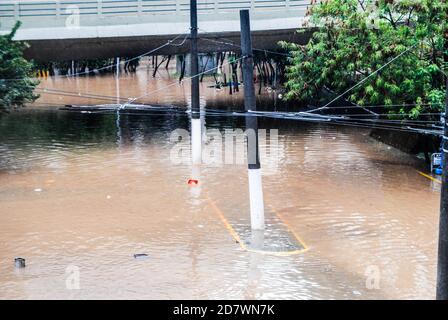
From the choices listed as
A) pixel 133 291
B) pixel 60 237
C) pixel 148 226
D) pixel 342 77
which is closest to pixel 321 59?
pixel 342 77

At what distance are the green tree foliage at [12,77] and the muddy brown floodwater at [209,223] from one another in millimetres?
2250

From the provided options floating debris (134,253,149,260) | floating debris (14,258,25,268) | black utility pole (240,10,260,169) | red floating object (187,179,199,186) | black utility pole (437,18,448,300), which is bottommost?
floating debris (134,253,149,260)

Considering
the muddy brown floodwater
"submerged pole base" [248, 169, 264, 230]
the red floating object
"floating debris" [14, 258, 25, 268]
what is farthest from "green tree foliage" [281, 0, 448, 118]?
"floating debris" [14, 258, 25, 268]

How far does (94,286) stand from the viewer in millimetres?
12266

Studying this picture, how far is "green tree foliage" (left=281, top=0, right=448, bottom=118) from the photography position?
66.5 ft

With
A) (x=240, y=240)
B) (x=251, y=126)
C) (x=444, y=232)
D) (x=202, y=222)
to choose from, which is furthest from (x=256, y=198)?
(x=444, y=232)

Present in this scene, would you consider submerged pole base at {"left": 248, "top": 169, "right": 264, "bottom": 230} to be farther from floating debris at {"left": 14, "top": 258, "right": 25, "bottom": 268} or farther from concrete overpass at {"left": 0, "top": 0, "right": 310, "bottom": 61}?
concrete overpass at {"left": 0, "top": 0, "right": 310, "bottom": 61}

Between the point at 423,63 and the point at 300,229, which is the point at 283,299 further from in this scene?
the point at 423,63

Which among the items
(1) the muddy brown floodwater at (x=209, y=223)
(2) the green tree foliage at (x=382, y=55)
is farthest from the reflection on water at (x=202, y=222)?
(2) the green tree foliage at (x=382, y=55)

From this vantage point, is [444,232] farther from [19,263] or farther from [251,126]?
[19,263]

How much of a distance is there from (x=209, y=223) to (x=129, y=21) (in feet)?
42.3

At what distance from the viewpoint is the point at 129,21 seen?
88.2 ft

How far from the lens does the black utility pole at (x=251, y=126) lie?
14891 millimetres

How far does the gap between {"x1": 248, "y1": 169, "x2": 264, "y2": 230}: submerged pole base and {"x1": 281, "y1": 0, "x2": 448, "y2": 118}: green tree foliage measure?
244 inches
